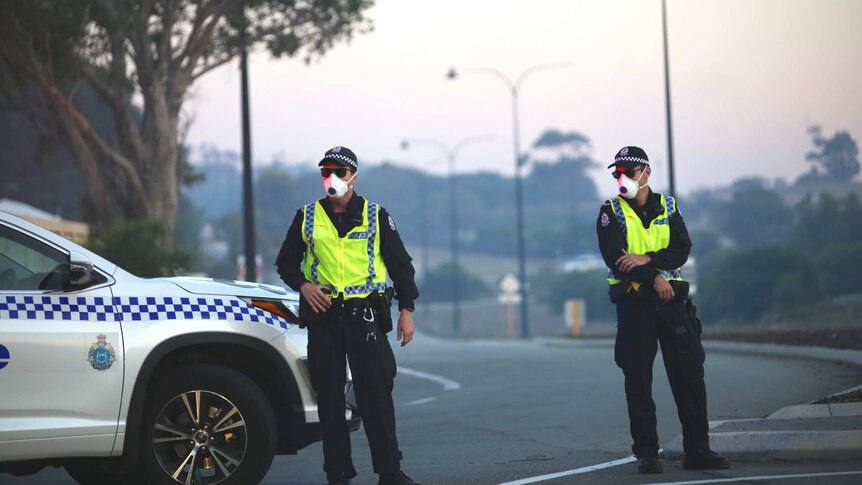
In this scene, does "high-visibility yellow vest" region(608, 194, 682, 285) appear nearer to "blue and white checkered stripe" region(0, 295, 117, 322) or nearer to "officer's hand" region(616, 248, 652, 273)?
"officer's hand" region(616, 248, 652, 273)

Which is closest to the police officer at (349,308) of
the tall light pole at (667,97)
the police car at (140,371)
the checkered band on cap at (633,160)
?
the police car at (140,371)

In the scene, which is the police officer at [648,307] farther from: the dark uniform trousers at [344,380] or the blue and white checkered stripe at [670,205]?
the dark uniform trousers at [344,380]

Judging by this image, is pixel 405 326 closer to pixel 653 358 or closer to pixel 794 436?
pixel 653 358

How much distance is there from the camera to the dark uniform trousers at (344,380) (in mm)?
6898

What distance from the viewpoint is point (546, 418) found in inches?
463

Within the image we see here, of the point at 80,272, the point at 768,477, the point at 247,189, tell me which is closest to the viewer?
the point at 80,272

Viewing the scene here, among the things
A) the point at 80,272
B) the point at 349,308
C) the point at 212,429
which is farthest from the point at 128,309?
the point at 349,308

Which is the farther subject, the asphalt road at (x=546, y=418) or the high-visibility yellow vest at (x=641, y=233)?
the asphalt road at (x=546, y=418)

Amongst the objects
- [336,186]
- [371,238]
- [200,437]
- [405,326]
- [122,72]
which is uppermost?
[122,72]

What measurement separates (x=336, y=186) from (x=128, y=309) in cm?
128

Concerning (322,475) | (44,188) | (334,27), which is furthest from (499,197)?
(322,475)

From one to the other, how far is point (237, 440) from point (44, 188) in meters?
52.3

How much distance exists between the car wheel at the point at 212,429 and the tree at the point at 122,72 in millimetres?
15964

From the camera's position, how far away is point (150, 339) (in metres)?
6.62
